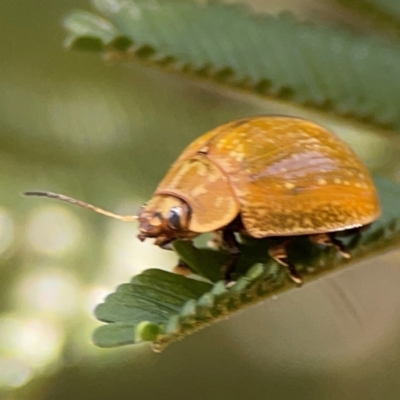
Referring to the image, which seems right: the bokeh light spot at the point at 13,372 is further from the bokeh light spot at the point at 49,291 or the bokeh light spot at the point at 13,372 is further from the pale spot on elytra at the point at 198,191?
the pale spot on elytra at the point at 198,191

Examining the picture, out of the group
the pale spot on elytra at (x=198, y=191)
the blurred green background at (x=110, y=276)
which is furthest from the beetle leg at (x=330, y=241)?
the blurred green background at (x=110, y=276)

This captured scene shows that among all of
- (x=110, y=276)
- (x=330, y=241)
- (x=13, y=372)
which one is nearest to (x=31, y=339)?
(x=13, y=372)

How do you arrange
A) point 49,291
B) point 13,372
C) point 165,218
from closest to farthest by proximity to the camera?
point 165,218
point 13,372
point 49,291

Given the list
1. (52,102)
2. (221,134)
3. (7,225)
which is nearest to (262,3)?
(52,102)

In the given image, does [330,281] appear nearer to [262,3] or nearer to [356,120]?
[356,120]

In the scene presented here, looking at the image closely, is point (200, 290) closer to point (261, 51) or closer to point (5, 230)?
point (261, 51)
